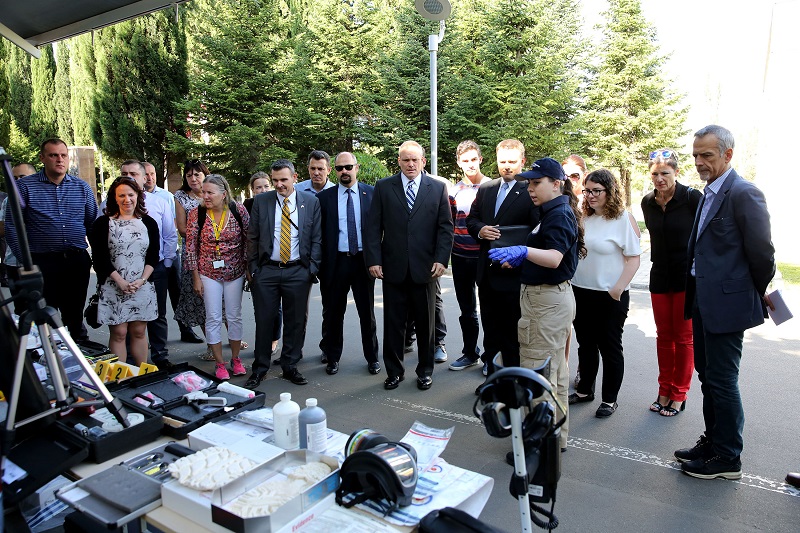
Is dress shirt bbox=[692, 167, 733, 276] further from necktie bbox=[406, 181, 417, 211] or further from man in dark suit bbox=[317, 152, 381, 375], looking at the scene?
man in dark suit bbox=[317, 152, 381, 375]

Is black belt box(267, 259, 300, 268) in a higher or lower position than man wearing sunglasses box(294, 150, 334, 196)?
lower

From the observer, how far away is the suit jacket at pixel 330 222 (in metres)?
5.10

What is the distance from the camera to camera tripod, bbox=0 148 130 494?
6.68 ft

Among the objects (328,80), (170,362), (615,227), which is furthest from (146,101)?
(615,227)

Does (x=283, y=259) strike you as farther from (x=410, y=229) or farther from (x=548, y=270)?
(x=548, y=270)

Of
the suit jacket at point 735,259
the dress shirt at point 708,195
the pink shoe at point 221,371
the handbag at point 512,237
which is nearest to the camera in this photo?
the suit jacket at point 735,259

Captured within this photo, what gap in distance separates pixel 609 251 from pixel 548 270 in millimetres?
1063

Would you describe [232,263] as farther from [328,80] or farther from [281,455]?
[328,80]

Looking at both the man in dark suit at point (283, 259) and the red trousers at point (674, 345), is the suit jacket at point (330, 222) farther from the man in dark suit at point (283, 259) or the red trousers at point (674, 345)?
the red trousers at point (674, 345)

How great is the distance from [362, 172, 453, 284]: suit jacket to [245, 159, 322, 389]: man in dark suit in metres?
0.57

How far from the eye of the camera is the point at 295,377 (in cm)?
494

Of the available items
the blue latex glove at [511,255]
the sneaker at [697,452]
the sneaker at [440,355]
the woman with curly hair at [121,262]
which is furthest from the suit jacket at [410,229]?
the sneaker at [697,452]

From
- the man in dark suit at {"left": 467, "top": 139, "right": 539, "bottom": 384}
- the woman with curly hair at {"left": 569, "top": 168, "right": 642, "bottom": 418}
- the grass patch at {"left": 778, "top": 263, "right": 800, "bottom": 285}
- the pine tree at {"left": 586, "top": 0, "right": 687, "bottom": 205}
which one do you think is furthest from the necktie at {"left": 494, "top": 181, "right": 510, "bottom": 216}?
the pine tree at {"left": 586, "top": 0, "right": 687, "bottom": 205}

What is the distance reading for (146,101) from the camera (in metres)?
21.2
